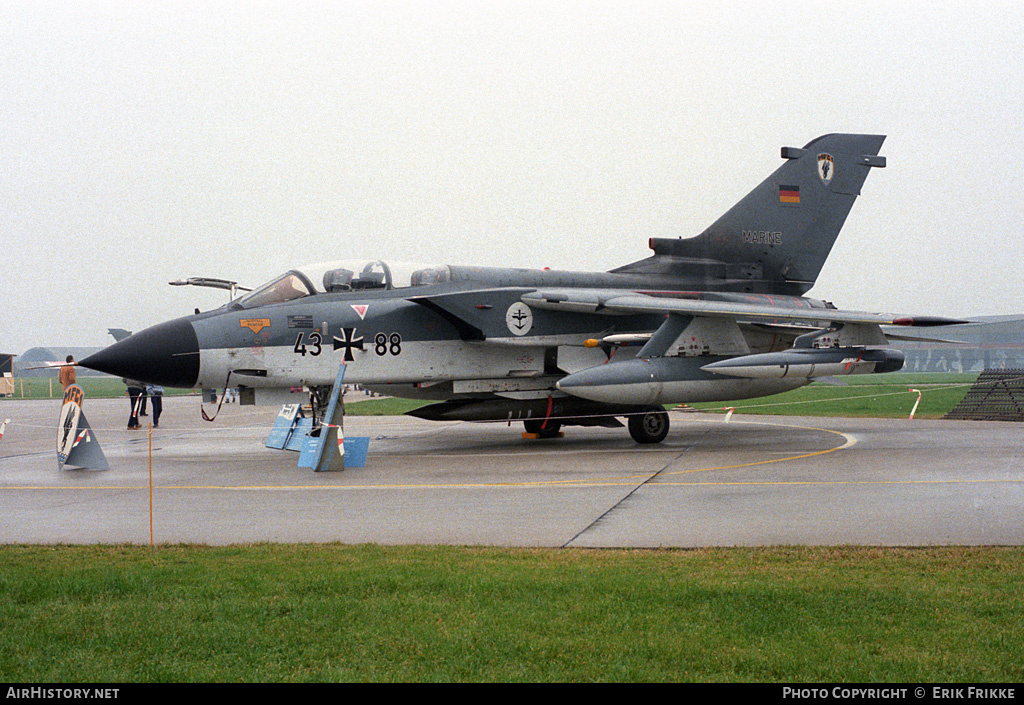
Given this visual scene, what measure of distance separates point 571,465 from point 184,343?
18.8 feet

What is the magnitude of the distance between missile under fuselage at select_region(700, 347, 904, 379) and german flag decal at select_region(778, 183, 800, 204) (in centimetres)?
403

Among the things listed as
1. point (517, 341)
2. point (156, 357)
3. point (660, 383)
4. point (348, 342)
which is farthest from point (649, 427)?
point (156, 357)

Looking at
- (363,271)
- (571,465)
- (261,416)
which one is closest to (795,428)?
(571,465)

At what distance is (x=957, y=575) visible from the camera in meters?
5.29

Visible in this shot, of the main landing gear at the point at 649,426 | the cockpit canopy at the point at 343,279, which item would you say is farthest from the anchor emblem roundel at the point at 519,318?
the main landing gear at the point at 649,426

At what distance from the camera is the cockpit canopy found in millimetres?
13781

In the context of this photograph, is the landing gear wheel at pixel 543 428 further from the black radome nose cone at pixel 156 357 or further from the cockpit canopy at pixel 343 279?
the black radome nose cone at pixel 156 357

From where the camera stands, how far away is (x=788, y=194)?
17.0 m

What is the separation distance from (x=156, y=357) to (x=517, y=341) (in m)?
5.37

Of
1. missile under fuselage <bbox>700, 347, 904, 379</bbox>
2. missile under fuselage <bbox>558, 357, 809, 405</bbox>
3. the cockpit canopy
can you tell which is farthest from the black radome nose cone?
missile under fuselage <bbox>700, 347, 904, 379</bbox>

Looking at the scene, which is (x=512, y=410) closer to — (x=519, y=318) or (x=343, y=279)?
A: (x=519, y=318)

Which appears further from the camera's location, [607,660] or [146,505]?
[146,505]

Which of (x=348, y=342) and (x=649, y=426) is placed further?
(x=649, y=426)

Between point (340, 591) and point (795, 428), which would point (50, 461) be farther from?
point (795, 428)
